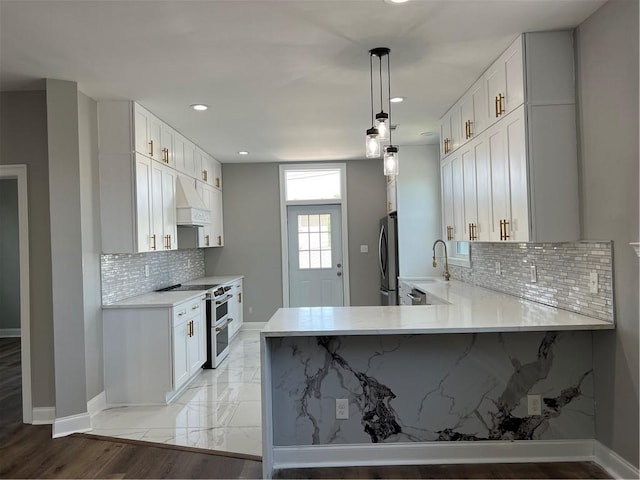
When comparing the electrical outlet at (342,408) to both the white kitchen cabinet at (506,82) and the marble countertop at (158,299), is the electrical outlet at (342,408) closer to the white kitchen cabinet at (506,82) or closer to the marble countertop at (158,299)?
the marble countertop at (158,299)

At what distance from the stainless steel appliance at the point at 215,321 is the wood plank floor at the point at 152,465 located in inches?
68.9

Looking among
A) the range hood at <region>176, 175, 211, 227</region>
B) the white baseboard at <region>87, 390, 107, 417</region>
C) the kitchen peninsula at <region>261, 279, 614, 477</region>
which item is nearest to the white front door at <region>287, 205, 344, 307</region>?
the range hood at <region>176, 175, 211, 227</region>

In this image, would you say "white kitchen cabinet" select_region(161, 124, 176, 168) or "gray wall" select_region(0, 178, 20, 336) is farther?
"gray wall" select_region(0, 178, 20, 336)

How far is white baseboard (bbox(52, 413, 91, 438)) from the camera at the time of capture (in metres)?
3.35

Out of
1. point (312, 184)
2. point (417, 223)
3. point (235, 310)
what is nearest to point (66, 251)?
point (235, 310)

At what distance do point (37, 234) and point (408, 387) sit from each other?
3.05 m

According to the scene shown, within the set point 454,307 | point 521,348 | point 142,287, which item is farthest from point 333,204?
point 521,348

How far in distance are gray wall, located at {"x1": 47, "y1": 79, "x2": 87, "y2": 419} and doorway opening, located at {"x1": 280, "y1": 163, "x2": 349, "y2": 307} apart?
3794mm

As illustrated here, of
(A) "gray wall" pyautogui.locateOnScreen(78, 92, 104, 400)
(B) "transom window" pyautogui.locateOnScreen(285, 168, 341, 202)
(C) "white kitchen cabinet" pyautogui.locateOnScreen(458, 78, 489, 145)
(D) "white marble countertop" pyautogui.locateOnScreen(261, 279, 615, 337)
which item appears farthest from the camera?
(B) "transom window" pyautogui.locateOnScreen(285, 168, 341, 202)

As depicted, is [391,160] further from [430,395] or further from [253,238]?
[253,238]

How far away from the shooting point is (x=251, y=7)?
2.40 m

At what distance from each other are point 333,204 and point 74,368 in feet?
14.6

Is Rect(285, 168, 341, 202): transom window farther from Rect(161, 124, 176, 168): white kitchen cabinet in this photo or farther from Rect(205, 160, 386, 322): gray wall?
Rect(161, 124, 176, 168): white kitchen cabinet

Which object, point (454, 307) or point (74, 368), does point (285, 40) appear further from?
point (74, 368)
